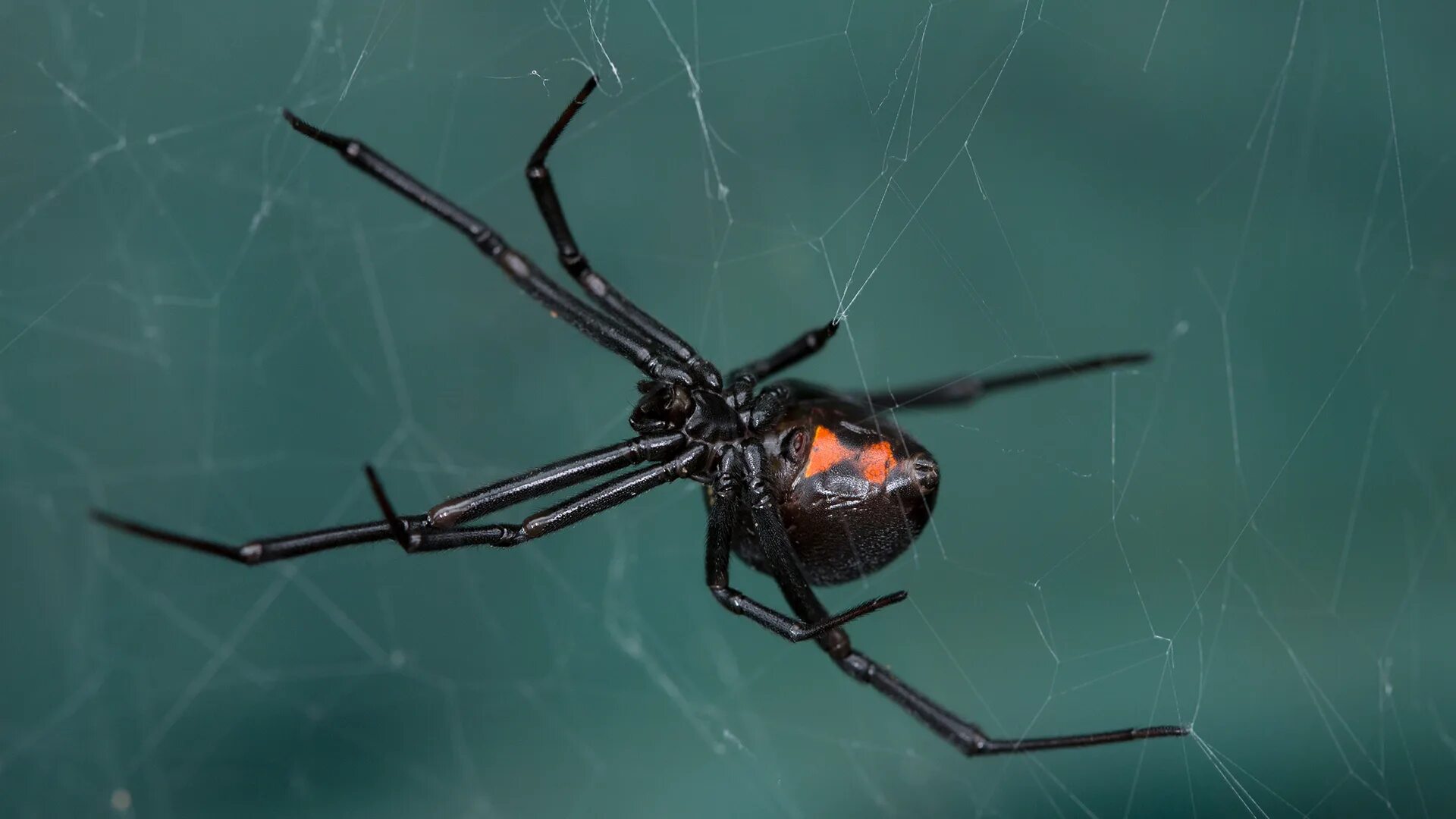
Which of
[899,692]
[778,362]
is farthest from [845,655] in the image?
[778,362]

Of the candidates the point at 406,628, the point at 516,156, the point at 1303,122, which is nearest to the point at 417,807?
the point at 406,628

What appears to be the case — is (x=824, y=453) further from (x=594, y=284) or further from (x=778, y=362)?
(x=594, y=284)

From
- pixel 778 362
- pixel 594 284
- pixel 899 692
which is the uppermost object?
pixel 594 284

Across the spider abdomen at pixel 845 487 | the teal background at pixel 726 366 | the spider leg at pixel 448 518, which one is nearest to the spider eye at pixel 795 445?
the spider abdomen at pixel 845 487

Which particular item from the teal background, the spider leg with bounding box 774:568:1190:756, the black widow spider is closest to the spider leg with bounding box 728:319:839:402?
the black widow spider

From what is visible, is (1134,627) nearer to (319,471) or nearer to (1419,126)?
(1419,126)
